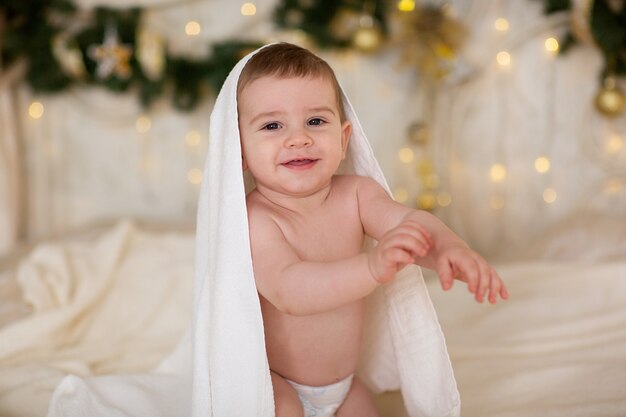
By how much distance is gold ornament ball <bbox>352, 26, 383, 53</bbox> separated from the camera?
8.07 feet

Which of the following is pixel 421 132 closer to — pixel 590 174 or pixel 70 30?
pixel 590 174

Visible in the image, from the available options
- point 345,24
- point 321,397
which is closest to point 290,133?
point 321,397

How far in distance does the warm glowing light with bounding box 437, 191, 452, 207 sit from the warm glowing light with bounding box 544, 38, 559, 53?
0.64 metres

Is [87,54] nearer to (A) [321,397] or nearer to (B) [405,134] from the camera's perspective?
(B) [405,134]

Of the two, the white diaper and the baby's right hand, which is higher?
the baby's right hand

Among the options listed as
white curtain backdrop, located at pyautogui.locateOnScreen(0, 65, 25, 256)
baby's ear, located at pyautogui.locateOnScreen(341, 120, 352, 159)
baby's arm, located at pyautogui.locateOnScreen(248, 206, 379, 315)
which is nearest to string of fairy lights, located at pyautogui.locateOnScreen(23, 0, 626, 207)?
white curtain backdrop, located at pyautogui.locateOnScreen(0, 65, 25, 256)

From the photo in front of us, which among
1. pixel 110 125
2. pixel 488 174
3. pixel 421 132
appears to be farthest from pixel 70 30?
pixel 488 174

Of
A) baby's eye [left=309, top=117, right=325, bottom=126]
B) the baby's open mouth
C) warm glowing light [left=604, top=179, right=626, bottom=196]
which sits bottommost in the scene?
warm glowing light [left=604, top=179, right=626, bottom=196]

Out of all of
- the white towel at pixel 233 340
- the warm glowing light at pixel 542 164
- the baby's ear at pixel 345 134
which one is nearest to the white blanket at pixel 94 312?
the white towel at pixel 233 340

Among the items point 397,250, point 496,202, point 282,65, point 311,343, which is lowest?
point 311,343

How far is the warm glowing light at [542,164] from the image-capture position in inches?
98.8

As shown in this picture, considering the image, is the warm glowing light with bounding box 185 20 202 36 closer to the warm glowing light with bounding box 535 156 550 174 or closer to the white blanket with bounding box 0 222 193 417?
the white blanket with bounding box 0 222 193 417

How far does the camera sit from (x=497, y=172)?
2576mm

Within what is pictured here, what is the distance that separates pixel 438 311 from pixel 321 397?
75 centimetres
